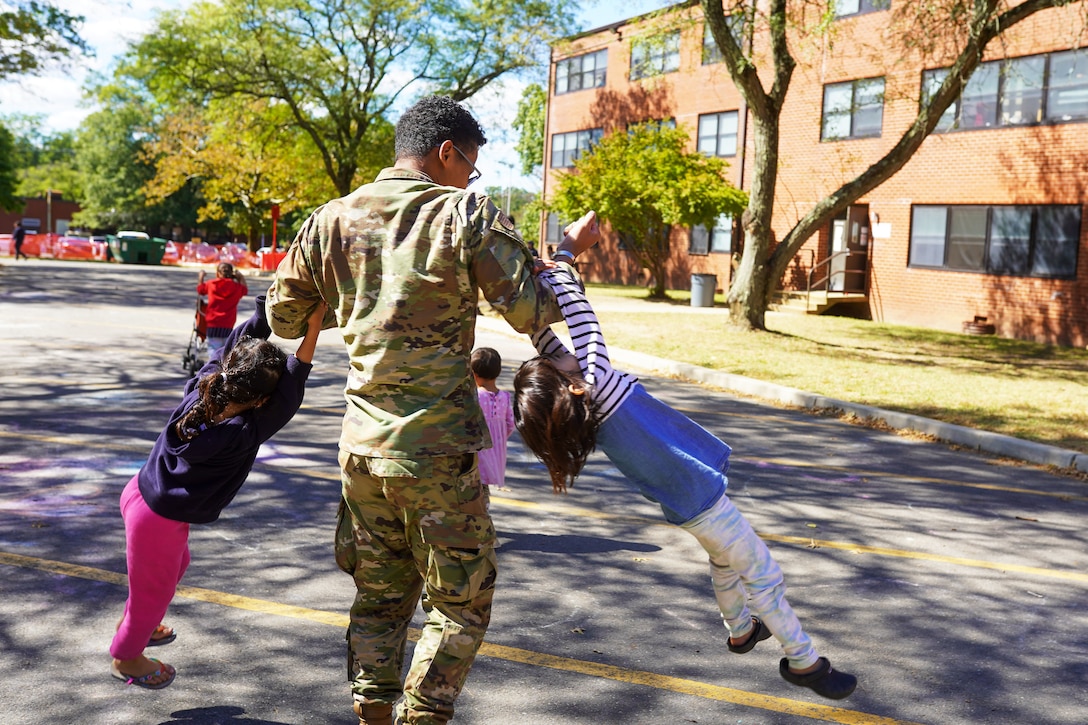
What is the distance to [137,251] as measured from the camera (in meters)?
52.6

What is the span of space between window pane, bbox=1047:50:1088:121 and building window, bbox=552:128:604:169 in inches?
759

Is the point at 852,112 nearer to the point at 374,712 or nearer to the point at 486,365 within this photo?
the point at 486,365

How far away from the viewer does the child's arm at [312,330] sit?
3.37 metres

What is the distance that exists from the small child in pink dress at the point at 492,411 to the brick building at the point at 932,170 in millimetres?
14483

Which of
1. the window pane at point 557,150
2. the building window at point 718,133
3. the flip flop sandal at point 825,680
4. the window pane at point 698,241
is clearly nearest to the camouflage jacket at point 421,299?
Result: the flip flop sandal at point 825,680

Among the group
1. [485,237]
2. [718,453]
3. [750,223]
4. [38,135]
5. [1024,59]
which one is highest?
[38,135]

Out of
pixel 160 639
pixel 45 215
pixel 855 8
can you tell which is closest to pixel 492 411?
pixel 160 639

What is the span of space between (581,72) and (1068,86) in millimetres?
21707

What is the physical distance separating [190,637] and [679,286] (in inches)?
1291

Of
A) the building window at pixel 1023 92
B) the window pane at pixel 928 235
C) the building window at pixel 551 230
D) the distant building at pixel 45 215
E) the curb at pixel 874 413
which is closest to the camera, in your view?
the curb at pixel 874 413

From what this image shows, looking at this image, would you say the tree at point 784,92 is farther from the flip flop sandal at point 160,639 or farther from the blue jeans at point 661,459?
the flip flop sandal at point 160,639

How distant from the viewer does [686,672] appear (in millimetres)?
4191

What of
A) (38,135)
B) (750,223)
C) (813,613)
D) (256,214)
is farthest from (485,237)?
(38,135)

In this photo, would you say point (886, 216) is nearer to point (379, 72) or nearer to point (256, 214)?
point (379, 72)
